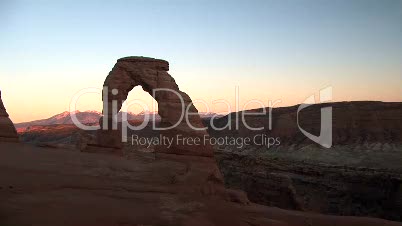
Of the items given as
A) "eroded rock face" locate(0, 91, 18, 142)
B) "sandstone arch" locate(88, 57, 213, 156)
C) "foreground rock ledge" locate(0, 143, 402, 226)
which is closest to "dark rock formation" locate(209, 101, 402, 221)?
"sandstone arch" locate(88, 57, 213, 156)

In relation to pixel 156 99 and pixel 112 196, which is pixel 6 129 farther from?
pixel 112 196

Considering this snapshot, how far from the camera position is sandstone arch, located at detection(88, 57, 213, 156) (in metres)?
13.6

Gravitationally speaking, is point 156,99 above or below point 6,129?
above

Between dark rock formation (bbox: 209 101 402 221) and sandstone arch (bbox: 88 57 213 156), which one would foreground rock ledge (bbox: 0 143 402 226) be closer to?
sandstone arch (bbox: 88 57 213 156)

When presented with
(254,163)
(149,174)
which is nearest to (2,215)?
(149,174)

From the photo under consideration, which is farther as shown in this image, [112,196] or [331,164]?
[331,164]

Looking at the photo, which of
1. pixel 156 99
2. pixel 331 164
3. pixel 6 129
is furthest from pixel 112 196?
pixel 331 164

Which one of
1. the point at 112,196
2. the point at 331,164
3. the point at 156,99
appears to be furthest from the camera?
the point at 331,164

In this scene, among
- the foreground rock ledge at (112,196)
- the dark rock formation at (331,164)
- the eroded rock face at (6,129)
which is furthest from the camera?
the dark rock formation at (331,164)

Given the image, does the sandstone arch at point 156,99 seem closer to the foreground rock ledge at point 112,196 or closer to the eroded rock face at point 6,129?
the foreground rock ledge at point 112,196

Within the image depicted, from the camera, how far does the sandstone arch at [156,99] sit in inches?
535

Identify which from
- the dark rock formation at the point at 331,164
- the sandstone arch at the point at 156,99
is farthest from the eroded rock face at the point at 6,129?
the dark rock formation at the point at 331,164

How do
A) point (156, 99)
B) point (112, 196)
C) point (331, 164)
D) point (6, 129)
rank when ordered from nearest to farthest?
point (112, 196)
point (156, 99)
point (6, 129)
point (331, 164)

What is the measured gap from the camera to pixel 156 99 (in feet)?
48.1
